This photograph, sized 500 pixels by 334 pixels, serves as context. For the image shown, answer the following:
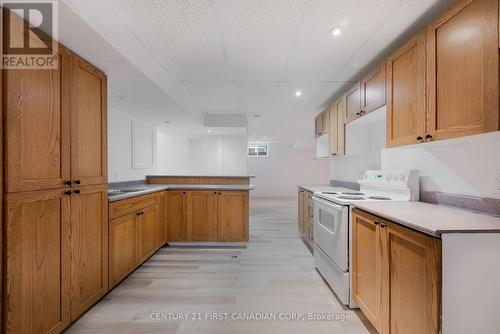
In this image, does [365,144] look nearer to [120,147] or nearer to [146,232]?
[146,232]

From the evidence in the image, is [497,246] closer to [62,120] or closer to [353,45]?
A: [353,45]

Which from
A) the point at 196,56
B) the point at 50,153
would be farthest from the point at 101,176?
the point at 196,56

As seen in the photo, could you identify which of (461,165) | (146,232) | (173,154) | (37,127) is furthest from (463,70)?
(173,154)

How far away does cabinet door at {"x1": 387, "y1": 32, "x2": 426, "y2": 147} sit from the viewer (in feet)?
5.65

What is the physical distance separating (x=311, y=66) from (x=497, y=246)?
2116mm

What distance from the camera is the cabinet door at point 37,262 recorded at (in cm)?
133

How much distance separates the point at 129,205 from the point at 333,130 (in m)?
2.81

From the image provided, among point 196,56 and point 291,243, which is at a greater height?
point 196,56

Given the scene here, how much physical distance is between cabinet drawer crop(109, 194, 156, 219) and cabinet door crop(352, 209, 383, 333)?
7.10 feet

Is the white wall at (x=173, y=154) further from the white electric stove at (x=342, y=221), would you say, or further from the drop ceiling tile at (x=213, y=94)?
the white electric stove at (x=342, y=221)

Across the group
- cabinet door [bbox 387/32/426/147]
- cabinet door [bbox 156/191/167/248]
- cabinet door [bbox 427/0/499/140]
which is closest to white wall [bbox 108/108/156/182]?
cabinet door [bbox 156/191/167/248]

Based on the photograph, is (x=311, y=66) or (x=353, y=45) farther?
(x=311, y=66)

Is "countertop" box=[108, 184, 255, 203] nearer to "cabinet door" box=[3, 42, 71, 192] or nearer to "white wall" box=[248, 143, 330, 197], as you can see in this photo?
"cabinet door" box=[3, 42, 71, 192]

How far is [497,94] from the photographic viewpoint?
1200mm
